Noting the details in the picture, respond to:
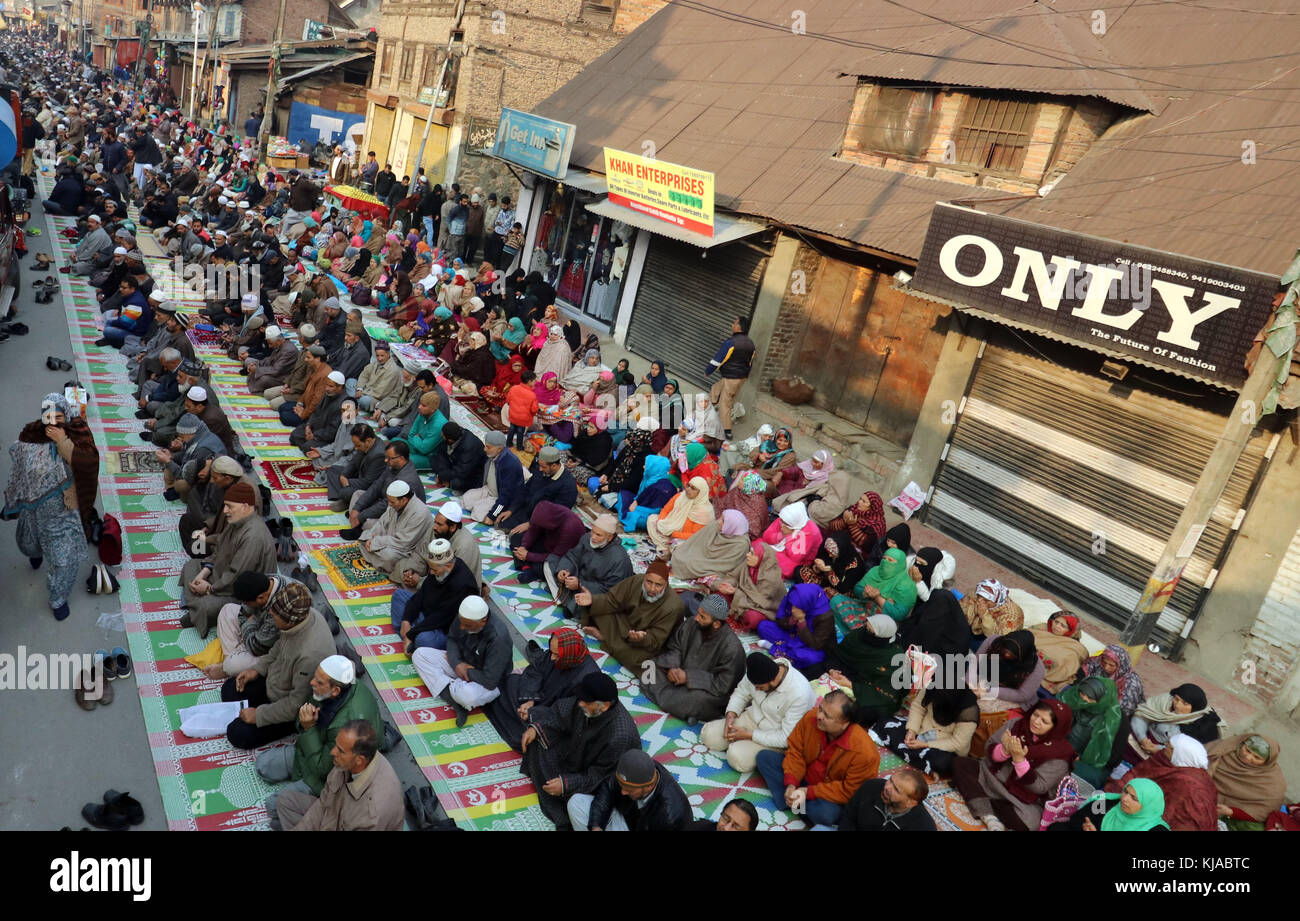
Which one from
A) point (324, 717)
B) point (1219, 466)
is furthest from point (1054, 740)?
point (324, 717)

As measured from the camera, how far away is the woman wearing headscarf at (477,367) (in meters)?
12.2

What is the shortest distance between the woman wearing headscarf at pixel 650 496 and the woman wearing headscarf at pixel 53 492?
5040 mm

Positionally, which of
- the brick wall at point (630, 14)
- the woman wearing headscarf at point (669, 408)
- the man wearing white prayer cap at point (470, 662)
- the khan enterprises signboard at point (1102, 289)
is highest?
the brick wall at point (630, 14)

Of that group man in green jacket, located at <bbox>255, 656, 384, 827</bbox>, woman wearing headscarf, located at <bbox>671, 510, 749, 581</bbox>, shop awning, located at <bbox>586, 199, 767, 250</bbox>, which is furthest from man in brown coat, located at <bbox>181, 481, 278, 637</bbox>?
shop awning, located at <bbox>586, 199, 767, 250</bbox>

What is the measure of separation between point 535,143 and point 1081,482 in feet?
39.1

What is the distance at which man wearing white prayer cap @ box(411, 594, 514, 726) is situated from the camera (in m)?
6.02

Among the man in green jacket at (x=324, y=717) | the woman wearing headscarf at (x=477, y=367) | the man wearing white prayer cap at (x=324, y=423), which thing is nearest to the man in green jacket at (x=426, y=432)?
the man wearing white prayer cap at (x=324, y=423)

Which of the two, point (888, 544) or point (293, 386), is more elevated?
point (888, 544)

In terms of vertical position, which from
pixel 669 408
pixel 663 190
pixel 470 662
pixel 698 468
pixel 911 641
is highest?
pixel 663 190

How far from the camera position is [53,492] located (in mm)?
6391

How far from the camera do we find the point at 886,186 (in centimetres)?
1141

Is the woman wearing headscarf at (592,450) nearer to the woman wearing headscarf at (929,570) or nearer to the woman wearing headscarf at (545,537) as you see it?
the woman wearing headscarf at (545,537)

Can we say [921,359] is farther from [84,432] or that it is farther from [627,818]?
[84,432]

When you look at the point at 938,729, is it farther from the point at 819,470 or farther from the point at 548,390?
the point at 548,390
